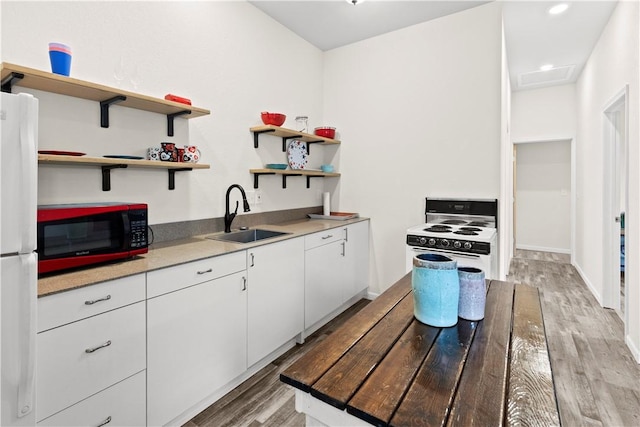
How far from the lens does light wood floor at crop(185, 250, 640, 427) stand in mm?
1824

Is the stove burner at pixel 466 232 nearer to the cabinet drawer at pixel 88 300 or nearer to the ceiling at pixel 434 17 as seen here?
the ceiling at pixel 434 17

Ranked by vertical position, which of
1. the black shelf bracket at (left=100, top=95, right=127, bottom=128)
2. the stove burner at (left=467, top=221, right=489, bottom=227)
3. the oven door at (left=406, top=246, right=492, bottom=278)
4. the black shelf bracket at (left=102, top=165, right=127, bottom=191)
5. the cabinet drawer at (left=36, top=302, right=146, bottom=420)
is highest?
the black shelf bracket at (left=100, top=95, right=127, bottom=128)

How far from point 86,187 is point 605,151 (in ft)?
14.8

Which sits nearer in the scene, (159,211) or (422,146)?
(159,211)

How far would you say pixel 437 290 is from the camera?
110 cm

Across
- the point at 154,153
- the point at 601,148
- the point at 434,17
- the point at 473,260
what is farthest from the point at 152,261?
the point at 601,148

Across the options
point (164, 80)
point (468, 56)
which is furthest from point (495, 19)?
point (164, 80)

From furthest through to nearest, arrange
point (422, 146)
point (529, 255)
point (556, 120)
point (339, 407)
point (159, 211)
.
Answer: point (529, 255) < point (556, 120) < point (422, 146) < point (159, 211) < point (339, 407)

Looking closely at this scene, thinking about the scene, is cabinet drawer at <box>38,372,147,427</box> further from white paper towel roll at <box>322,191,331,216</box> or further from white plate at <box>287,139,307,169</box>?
white paper towel roll at <box>322,191,331,216</box>

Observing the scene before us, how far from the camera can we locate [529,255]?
19.2 ft

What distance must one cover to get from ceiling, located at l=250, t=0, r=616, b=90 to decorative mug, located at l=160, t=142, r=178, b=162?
64.2 inches

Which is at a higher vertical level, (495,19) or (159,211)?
(495,19)

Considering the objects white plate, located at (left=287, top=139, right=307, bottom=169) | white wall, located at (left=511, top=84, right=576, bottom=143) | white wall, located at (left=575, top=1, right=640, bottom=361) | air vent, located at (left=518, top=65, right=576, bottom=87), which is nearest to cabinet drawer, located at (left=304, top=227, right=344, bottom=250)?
white plate, located at (left=287, top=139, right=307, bottom=169)

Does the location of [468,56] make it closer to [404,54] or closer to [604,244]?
[404,54]
